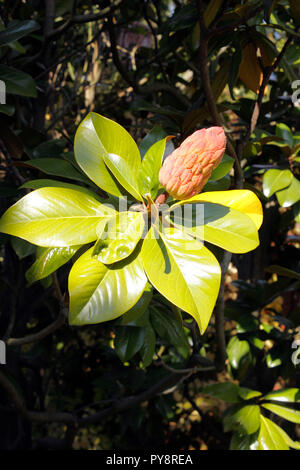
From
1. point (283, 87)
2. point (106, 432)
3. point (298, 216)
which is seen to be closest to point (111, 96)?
point (283, 87)

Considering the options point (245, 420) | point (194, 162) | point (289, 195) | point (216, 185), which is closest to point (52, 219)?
point (194, 162)

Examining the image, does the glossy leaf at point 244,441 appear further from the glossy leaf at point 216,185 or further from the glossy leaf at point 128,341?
the glossy leaf at point 216,185

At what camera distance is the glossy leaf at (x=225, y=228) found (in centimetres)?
44

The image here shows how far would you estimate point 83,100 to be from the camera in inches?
83.7

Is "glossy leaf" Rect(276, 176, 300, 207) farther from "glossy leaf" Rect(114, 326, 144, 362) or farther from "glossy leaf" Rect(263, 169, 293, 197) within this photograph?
"glossy leaf" Rect(114, 326, 144, 362)

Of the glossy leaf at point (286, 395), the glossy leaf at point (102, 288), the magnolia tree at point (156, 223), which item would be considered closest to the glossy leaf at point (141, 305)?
the magnolia tree at point (156, 223)

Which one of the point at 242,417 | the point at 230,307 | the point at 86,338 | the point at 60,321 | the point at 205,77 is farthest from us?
the point at 86,338

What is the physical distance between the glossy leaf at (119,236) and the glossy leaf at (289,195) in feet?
1.99

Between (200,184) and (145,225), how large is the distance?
0.09 meters

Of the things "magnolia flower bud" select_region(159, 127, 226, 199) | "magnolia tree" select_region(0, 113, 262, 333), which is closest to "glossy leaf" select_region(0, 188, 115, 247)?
"magnolia tree" select_region(0, 113, 262, 333)

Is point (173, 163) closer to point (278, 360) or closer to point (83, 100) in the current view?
point (278, 360)

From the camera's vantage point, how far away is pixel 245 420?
102 cm

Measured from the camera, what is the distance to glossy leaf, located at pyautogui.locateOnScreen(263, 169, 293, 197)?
3.15ft

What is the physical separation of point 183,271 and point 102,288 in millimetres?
102
